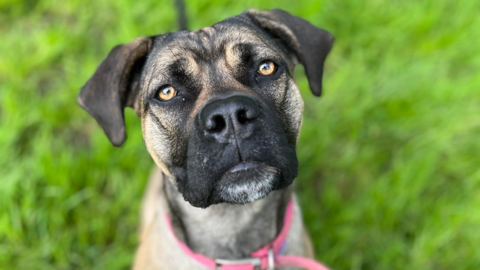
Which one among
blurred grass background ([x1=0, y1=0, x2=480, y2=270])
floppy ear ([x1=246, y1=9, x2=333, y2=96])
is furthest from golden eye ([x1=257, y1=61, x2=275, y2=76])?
blurred grass background ([x1=0, y1=0, x2=480, y2=270])

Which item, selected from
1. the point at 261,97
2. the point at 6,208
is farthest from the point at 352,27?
the point at 6,208

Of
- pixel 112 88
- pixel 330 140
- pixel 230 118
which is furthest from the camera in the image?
pixel 330 140

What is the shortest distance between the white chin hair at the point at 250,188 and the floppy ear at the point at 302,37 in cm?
94

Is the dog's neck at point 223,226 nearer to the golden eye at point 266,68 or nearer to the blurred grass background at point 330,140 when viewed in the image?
the golden eye at point 266,68

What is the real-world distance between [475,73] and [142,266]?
424 centimetres

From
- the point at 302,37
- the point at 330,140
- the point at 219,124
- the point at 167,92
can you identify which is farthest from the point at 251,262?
the point at 330,140

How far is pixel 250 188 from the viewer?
263 centimetres

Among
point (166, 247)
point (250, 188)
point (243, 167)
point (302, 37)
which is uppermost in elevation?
point (302, 37)

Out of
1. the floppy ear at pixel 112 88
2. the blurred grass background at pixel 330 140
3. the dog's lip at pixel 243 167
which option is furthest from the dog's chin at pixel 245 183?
the blurred grass background at pixel 330 140

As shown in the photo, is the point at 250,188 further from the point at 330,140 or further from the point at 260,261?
the point at 330,140

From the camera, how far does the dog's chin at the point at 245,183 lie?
2.58 m

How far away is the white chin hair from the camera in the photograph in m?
2.62

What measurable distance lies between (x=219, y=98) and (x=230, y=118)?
0.69ft

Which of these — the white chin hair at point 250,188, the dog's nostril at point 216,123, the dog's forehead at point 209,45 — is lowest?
the white chin hair at point 250,188
